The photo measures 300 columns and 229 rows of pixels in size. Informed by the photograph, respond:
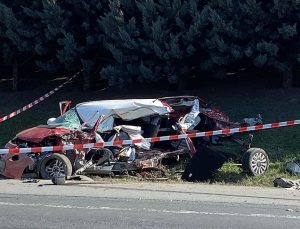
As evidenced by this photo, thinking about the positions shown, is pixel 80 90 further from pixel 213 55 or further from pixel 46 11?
pixel 213 55

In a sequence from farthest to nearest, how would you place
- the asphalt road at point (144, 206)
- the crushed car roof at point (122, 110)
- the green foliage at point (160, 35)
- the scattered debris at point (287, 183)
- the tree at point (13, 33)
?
the tree at point (13, 33) < the green foliage at point (160, 35) < the crushed car roof at point (122, 110) < the scattered debris at point (287, 183) < the asphalt road at point (144, 206)

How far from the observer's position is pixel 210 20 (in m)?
16.9

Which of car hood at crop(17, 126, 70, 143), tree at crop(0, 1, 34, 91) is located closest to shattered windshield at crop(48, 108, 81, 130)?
car hood at crop(17, 126, 70, 143)

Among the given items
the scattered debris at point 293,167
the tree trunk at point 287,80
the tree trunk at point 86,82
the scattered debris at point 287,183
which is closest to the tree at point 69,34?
the tree trunk at point 86,82

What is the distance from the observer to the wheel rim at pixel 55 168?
12.6m

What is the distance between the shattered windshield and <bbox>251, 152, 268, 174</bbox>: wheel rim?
4020 millimetres

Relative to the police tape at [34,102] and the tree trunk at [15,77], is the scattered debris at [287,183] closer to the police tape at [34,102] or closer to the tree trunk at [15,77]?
the police tape at [34,102]

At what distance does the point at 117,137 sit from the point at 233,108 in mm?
5756

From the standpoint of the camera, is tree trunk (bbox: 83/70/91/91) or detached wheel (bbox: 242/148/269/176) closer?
detached wheel (bbox: 242/148/269/176)

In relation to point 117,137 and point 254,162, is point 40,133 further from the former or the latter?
point 254,162

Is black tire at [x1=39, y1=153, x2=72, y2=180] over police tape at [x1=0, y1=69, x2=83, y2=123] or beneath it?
beneath

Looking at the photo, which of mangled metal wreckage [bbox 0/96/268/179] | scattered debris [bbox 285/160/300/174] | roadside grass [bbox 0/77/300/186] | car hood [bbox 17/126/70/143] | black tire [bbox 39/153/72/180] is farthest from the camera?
roadside grass [bbox 0/77/300/186]

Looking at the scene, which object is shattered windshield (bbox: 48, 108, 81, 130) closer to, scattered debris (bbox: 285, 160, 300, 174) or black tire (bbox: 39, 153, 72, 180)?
black tire (bbox: 39, 153, 72, 180)

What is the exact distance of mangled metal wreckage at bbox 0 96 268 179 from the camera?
12.8m
